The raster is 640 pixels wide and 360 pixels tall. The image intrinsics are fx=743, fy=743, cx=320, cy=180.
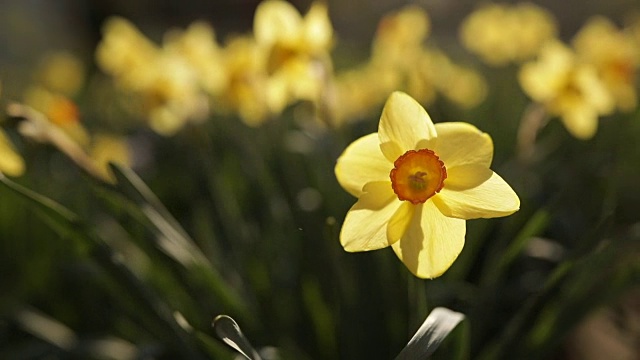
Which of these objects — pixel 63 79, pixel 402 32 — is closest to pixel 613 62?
pixel 402 32

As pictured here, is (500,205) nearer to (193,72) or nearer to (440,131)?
(440,131)

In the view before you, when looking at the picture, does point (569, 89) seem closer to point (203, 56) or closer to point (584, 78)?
point (584, 78)

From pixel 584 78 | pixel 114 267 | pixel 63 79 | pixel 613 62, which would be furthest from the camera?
pixel 63 79

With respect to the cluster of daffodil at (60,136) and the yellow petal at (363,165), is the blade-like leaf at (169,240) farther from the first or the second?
the yellow petal at (363,165)

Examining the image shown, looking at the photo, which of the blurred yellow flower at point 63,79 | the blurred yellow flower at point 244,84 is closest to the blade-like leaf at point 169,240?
the blurred yellow flower at point 244,84

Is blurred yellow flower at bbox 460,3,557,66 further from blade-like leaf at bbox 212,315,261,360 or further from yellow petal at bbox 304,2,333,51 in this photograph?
blade-like leaf at bbox 212,315,261,360

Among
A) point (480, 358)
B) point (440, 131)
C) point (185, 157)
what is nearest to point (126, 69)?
point (185, 157)
